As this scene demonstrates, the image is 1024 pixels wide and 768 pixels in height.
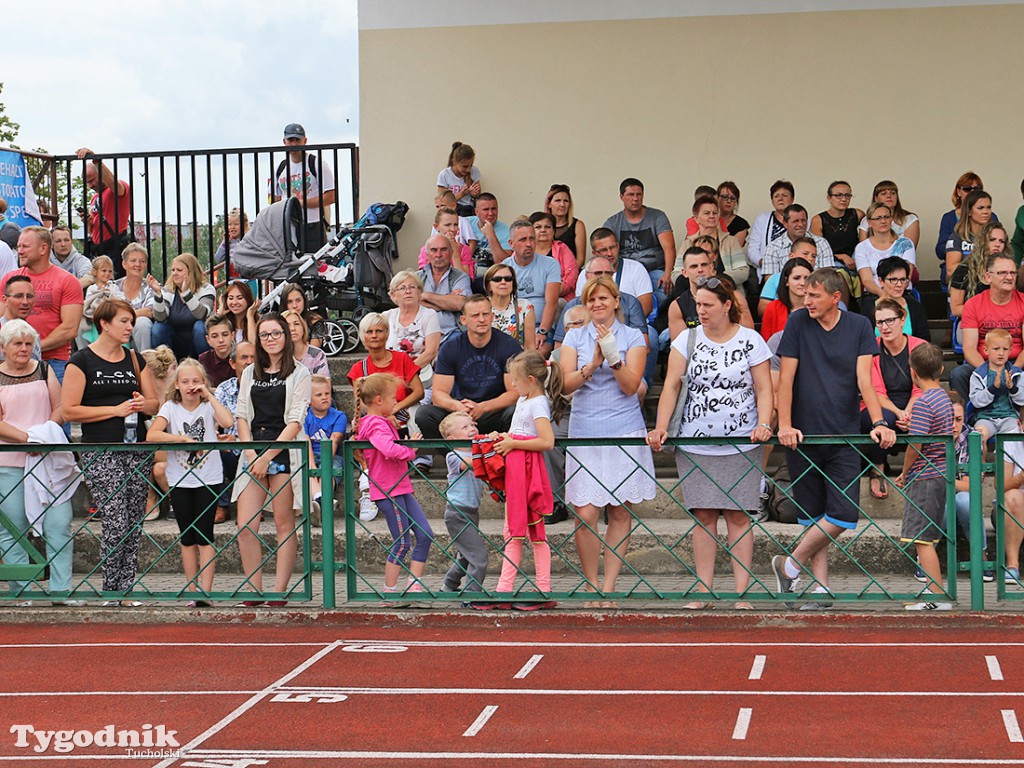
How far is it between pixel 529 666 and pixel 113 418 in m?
3.65

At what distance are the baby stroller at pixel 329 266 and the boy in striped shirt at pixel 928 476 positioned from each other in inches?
238

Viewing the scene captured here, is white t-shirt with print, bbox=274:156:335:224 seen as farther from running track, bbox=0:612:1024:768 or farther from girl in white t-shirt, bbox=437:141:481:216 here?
running track, bbox=0:612:1024:768

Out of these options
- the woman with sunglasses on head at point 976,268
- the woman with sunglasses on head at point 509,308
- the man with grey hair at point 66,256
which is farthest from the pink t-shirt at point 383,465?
the man with grey hair at point 66,256

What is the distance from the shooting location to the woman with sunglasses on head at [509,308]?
10.1 meters

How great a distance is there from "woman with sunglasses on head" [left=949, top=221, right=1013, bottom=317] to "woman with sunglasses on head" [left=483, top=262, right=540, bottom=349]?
3.45m

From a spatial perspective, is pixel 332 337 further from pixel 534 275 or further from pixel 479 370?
pixel 479 370

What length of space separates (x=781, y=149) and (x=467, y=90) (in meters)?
3.30

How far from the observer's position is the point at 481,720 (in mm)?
5965

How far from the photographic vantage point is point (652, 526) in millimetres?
9781

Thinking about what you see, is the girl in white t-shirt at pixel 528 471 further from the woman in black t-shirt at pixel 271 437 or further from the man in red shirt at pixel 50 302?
the man in red shirt at pixel 50 302

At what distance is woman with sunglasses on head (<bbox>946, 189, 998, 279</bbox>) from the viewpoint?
11.7m

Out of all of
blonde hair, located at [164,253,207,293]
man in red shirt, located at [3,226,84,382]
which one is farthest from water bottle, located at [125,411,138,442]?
blonde hair, located at [164,253,207,293]

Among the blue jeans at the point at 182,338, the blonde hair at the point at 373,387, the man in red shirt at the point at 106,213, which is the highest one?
the man in red shirt at the point at 106,213

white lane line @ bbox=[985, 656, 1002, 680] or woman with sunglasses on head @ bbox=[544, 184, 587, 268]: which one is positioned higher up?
Answer: woman with sunglasses on head @ bbox=[544, 184, 587, 268]
